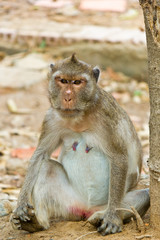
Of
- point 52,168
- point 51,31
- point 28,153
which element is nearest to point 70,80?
point 52,168

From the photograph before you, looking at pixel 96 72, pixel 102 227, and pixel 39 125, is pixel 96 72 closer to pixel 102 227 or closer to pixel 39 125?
pixel 102 227

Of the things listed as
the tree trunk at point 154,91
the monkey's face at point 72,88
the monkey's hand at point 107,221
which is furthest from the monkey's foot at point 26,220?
the tree trunk at point 154,91

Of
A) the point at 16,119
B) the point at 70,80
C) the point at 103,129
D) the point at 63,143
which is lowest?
the point at 16,119

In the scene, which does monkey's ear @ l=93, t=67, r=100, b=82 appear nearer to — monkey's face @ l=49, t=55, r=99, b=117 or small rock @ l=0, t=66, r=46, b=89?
monkey's face @ l=49, t=55, r=99, b=117

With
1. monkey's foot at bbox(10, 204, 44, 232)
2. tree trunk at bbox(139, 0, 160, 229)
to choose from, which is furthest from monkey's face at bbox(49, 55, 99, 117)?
monkey's foot at bbox(10, 204, 44, 232)

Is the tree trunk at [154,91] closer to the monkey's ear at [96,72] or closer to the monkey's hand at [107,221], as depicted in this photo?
the monkey's hand at [107,221]

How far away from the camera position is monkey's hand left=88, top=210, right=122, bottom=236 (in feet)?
14.9

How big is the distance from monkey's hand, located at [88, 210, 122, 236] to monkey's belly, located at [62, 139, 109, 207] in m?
0.31

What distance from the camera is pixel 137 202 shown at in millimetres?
4734

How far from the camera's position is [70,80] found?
14.6 ft

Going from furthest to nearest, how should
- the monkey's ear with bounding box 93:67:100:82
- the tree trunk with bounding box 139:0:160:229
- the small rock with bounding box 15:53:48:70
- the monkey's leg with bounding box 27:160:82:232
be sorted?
the small rock with bounding box 15:53:48:70 < the monkey's leg with bounding box 27:160:82:232 < the monkey's ear with bounding box 93:67:100:82 < the tree trunk with bounding box 139:0:160:229

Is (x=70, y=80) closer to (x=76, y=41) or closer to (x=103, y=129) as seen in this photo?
(x=103, y=129)

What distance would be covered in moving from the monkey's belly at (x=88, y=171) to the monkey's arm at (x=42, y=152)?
193 millimetres

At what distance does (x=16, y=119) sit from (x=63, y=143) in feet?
15.9
